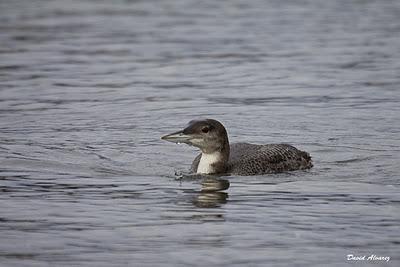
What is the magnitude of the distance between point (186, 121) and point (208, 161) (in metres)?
4.12

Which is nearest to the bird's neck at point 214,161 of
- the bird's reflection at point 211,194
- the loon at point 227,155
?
the loon at point 227,155

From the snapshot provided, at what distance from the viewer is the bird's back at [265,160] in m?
15.9

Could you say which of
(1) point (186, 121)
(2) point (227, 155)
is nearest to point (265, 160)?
(2) point (227, 155)

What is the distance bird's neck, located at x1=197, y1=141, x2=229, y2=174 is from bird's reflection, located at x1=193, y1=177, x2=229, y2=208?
20 cm

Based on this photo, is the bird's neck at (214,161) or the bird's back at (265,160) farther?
the bird's back at (265,160)

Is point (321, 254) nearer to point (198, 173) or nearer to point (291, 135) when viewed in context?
point (198, 173)

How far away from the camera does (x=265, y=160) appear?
16016 millimetres

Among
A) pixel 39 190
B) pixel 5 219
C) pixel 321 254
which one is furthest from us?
pixel 39 190

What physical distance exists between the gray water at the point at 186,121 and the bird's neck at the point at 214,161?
234 millimetres

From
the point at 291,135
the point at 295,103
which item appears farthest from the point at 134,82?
the point at 291,135

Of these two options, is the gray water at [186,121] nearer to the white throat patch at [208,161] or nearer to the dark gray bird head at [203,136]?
the white throat patch at [208,161]

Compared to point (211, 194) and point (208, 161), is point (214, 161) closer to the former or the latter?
point (208, 161)

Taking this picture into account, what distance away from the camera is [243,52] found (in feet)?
89.6

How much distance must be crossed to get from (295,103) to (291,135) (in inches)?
106
